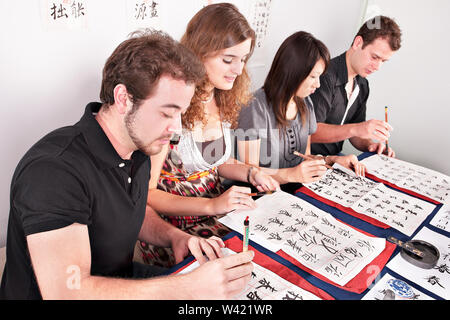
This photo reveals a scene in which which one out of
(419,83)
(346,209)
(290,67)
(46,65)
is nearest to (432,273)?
(346,209)

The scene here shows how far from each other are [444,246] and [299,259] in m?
0.50

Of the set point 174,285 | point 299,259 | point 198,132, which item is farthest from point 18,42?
point 299,259

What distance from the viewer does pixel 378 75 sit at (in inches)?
96.7

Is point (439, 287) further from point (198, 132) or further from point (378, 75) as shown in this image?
point (378, 75)

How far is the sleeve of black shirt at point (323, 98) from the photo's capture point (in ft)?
6.22

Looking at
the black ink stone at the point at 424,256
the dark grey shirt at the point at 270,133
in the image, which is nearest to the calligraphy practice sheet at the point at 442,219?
the black ink stone at the point at 424,256

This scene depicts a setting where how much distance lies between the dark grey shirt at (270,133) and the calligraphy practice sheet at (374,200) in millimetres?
285

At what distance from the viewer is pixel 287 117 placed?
1.61 m

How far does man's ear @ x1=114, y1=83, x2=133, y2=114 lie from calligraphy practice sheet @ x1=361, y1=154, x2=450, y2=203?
3.83ft

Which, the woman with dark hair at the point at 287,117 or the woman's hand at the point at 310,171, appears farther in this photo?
the woman with dark hair at the point at 287,117

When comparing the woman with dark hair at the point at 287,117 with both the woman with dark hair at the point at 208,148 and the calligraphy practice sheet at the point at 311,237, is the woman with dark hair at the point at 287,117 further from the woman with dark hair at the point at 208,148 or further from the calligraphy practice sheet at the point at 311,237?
the calligraphy practice sheet at the point at 311,237

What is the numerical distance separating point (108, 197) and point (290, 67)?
3.40 ft

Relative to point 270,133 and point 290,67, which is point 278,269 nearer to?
point 270,133

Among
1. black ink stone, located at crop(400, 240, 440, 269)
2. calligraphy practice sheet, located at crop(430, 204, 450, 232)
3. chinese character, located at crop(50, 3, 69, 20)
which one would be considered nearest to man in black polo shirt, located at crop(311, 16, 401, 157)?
calligraphy practice sheet, located at crop(430, 204, 450, 232)
